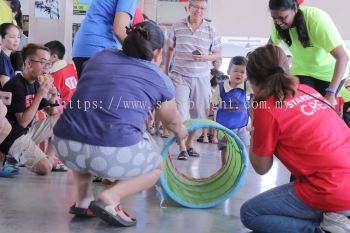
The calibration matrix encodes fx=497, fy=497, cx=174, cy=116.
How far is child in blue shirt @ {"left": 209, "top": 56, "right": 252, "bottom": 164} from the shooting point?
13.5ft

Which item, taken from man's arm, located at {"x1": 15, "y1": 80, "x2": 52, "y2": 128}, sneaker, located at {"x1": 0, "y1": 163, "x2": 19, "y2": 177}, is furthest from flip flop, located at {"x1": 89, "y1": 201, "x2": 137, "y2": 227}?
sneaker, located at {"x1": 0, "y1": 163, "x2": 19, "y2": 177}

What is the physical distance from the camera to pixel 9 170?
3363 millimetres

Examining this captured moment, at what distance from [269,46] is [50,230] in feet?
4.10

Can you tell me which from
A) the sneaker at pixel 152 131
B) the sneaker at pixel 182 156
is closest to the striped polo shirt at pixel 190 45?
the sneaker at pixel 182 156

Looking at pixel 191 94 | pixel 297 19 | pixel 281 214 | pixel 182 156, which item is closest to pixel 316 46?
pixel 297 19

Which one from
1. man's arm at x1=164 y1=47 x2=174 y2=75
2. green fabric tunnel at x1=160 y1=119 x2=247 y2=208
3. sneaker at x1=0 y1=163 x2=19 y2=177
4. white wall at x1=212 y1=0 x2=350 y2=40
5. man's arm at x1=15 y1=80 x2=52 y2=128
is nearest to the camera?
green fabric tunnel at x1=160 y1=119 x2=247 y2=208

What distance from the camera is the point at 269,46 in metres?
2.19

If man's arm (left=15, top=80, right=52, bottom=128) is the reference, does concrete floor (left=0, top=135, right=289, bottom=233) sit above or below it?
below

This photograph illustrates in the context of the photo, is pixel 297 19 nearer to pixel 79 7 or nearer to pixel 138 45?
pixel 138 45

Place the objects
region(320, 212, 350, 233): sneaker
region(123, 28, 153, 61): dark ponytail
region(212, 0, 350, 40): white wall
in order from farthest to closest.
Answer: region(212, 0, 350, 40): white wall
region(123, 28, 153, 61): dark ponytail
region(320, 212, 350, 233): sneaker

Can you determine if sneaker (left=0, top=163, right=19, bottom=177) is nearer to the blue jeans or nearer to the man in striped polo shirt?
the man in striped polo shirt

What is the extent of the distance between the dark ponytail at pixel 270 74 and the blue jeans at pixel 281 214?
454 mm

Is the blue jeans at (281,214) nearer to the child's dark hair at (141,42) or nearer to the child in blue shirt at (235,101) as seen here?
the child's dark hair at (141,42)

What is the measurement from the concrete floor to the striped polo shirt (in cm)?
144
